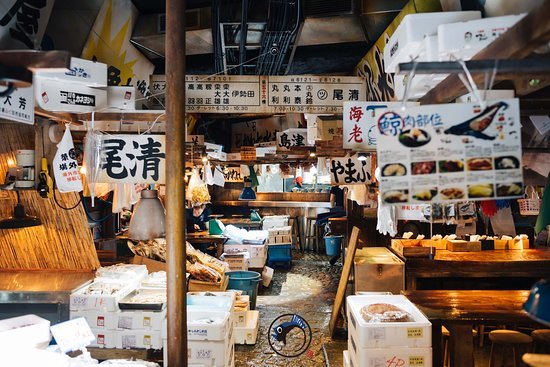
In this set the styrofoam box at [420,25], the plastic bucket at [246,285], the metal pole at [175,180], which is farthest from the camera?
the plastic bucket at [246,285]

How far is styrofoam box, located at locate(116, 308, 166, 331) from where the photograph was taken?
19.0 ft

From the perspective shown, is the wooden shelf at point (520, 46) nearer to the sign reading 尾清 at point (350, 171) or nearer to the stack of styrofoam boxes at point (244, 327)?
the sign reading 尾清 at point (350, 171)

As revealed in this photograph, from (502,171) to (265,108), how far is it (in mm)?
5323

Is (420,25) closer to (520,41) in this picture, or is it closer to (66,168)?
(520,41)

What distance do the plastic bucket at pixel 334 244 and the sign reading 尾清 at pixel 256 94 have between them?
1030 centimetres

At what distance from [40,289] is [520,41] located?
21.4ft

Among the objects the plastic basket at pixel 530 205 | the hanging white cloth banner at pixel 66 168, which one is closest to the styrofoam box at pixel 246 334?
the hanging white cloth banner at pixel 66 168

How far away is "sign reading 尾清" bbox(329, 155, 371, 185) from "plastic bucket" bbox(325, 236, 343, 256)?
808 centimetres

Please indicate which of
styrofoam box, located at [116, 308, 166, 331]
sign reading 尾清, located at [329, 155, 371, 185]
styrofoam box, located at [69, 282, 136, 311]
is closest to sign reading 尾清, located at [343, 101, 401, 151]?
sign reading 尾清, located at [329, 155, 371, 185]

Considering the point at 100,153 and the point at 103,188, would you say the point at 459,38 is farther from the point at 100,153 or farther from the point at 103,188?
the point at 103,188

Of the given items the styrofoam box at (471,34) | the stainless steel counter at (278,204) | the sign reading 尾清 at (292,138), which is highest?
the sign reading 尾清 at (292,138)

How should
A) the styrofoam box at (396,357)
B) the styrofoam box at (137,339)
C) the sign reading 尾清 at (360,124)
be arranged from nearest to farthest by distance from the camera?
the styrofoam box at (396,357) → the styrofoam box at (137,339) → the sign reading 尾清 at (360,124)

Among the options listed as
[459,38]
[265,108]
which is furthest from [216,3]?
[459,38]

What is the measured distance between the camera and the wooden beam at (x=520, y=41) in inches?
98.2
